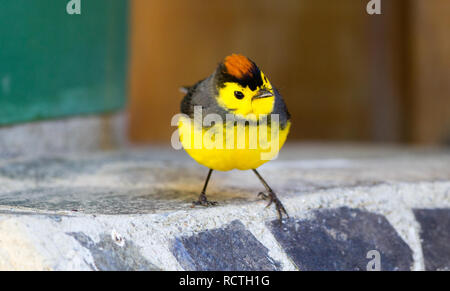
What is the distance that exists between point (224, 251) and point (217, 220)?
0.38 ft

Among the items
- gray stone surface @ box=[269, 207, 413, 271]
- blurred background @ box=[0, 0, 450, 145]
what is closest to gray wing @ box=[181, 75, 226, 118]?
gray stone surface @ box=[269, 207, 413, 271]

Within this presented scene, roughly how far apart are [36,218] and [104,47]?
246cm

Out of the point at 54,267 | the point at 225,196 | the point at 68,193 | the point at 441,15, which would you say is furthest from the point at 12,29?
the point at 441,15

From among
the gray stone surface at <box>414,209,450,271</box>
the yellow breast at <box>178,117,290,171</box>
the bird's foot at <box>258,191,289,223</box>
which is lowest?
the gray stone surface at <box>414,209,450,271</box>

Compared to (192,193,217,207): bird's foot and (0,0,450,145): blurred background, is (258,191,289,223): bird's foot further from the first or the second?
(0,0,450,145): blurred background

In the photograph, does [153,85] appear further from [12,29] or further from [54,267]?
[54,267]

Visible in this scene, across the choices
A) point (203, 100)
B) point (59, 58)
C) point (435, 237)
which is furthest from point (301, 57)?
point (203, 100)

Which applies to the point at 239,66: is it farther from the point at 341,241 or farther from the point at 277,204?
the point at 341,241

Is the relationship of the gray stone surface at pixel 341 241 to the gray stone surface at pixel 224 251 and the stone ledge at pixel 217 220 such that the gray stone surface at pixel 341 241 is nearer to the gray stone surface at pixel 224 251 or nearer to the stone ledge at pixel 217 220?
the stone ledge at pixel 217 220

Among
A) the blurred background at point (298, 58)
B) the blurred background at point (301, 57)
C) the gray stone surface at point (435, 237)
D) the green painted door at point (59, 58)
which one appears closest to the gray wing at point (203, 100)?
the gray stone surface at point (435, 237)

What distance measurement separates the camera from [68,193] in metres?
2.16

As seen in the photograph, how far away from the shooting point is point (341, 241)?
1.99m

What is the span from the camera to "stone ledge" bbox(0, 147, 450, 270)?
1623mm

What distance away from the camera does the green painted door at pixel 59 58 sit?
2.78 meters
